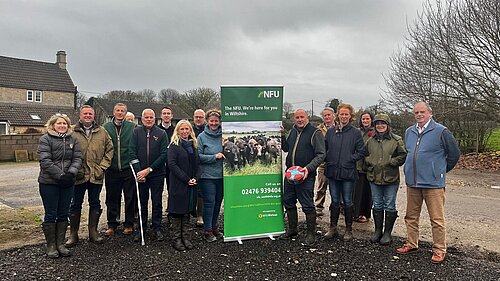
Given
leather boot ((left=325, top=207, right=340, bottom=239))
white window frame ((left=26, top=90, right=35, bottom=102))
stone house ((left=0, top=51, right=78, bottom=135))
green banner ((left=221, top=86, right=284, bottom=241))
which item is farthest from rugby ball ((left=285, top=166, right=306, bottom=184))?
Answer: white window frame ((left=26, top=90, right=35, bottom=102))

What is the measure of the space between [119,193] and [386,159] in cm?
398

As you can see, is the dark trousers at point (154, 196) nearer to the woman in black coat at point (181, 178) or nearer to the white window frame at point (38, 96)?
the woman in black coat at point (181, 178)

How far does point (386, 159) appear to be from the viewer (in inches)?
207

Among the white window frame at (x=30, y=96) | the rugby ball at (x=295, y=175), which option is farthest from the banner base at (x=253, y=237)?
the white window frame at (x=30, y=96)

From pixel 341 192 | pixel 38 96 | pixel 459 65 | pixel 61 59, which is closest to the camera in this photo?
pixel 341 192

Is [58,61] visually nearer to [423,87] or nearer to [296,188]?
[423,87]

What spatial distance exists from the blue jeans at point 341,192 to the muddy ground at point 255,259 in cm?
58

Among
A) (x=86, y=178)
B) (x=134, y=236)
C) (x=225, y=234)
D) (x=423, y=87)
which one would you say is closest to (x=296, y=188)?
(x=225, y=234)

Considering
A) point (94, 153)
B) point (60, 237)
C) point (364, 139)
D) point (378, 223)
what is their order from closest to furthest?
point (60, 237) → point (94, 153) → point (378, 223) → point (364, 139)

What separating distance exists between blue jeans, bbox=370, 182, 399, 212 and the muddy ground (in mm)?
543

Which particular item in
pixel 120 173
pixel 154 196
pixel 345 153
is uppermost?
pixel 345 153

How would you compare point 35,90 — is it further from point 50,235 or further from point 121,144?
point 50,235

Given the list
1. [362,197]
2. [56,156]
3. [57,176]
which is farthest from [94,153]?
[362,197]

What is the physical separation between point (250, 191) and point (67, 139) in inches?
102
